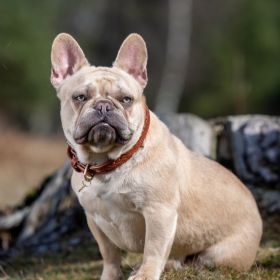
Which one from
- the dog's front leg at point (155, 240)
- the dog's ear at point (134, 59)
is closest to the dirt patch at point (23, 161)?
the dog's ear at point (134, 59)

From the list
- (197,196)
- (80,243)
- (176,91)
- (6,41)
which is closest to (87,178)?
(197,196)

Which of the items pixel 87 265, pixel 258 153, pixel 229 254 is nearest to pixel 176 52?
pixel 258 153

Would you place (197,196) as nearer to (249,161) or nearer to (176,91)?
(249,161)

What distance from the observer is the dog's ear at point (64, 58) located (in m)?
4.93

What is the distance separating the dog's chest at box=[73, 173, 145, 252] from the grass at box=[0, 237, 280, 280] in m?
0.36

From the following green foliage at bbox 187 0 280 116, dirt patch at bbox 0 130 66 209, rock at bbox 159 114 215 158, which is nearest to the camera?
rock at bbox 159 114 215 158

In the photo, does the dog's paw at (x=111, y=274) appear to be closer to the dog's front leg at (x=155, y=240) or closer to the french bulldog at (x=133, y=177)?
the french bulldog at (x=133, y=177)

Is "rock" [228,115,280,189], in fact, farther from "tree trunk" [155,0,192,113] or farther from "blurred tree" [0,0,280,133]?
"tree trunk" [155,0,192,113]

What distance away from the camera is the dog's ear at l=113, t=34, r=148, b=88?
491 centimetres

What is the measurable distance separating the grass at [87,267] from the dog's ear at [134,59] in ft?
4.48

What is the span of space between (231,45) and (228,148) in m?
14.5

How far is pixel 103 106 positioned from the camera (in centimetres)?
441

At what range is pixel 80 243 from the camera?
730 centimetres

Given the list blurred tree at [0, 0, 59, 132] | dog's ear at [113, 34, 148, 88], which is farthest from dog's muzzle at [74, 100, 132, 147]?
blurred tree at [0, 0, 59, 132]
